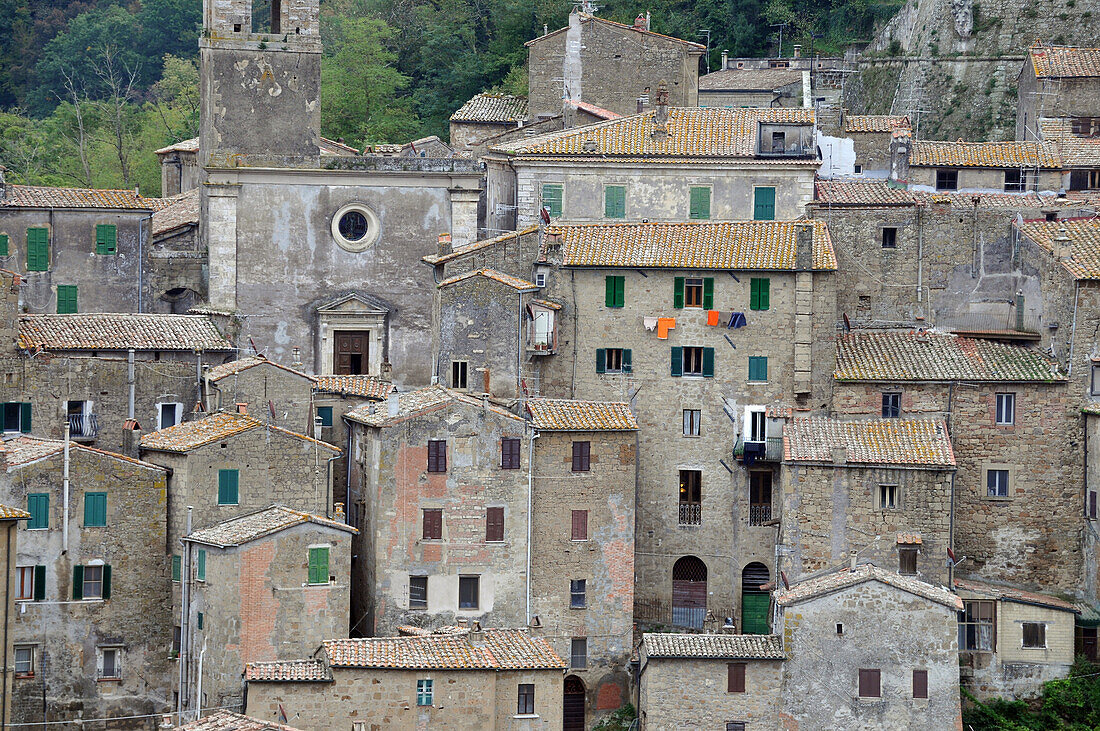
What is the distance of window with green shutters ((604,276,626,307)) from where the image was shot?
190 ft

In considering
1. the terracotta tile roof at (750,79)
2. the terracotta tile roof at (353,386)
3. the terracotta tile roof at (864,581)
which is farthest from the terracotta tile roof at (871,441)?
the terracotta tile roof at (750,79)

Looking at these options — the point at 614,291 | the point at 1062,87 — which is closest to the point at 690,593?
the point at 614,291

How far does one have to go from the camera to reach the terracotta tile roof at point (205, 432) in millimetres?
53250

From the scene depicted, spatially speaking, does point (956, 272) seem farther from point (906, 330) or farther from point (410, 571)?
point (410, 571)

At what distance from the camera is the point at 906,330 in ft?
196

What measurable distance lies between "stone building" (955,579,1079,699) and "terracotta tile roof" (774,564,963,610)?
85.0 inches

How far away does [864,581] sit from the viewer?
52.2 metres

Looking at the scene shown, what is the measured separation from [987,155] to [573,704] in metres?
23.5

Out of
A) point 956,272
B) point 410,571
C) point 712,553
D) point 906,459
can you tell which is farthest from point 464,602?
point 956,272

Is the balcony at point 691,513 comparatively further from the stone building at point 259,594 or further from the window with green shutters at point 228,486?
the window with green shutters at point 228,486

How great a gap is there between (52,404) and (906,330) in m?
23.5

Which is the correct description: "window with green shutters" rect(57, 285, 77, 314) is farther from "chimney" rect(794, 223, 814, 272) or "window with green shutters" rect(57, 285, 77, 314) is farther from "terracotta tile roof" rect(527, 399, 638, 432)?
"chimney" rect(794, 223, 814, 272)

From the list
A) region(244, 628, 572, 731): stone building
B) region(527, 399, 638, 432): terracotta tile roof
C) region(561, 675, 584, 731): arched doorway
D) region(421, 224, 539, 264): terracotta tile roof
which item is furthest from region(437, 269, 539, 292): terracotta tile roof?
region(561, 675, 584, 731): arched doorway

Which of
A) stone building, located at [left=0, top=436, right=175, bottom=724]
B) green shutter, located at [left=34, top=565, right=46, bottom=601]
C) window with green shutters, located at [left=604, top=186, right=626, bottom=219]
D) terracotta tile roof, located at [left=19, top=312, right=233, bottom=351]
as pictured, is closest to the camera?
stone building, located at [left=0, top=436, right=175, bottom=724]
